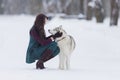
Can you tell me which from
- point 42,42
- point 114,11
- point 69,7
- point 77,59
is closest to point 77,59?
point 77,59

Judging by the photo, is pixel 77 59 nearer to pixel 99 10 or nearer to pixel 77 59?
pixel 77 59

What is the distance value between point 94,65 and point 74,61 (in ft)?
5.12

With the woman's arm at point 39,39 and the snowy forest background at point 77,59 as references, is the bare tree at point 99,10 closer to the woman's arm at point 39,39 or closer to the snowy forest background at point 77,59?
the snowy forest background at point 77,59

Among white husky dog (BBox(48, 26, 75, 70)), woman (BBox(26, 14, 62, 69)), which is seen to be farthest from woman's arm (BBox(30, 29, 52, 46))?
white husky dog (BBox(48, 26, 75, 70))

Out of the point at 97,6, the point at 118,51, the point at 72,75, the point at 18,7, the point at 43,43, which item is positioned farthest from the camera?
the point at 18,7

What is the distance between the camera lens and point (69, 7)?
6212 cm

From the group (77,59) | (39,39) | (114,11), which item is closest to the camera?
(39,39)

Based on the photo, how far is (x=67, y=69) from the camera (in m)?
14.4

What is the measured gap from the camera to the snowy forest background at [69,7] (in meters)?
41.5

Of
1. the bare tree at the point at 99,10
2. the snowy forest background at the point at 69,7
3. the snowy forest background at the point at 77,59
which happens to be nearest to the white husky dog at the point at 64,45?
the snowy forest background at the point at 77,59

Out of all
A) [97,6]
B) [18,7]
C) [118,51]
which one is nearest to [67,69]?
[118,51]

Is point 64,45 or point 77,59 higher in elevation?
point 64,45

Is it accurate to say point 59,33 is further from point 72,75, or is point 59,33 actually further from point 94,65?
point 94,65

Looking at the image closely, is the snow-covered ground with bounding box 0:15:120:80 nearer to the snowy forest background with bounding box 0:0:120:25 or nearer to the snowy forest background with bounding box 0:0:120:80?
the snowy forest background with bounding box 0:0:120:80
